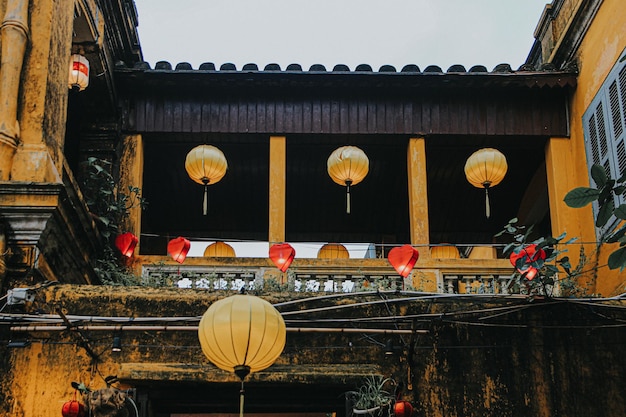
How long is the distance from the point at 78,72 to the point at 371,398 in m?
→ 5.18

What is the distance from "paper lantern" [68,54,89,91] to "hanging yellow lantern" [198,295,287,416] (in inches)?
179

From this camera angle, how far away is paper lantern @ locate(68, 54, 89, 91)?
10.4 meters

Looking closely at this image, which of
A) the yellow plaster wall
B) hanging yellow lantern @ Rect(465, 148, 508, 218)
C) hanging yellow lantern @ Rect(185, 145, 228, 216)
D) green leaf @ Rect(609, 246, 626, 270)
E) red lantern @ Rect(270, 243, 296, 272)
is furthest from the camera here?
hanging yellow lantern @ Rect(465, 148, 508, 218)

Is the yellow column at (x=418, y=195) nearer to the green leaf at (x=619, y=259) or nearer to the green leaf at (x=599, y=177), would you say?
the green leaf at (x=619, y=259)

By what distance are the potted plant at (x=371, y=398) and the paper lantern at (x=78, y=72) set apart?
4.91m

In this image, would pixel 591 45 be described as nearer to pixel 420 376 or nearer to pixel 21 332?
pixel 420 376

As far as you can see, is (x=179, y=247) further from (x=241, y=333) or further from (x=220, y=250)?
(x=241, y=333)

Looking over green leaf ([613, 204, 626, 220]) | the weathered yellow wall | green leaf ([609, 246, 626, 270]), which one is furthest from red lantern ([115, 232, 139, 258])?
green leaf ([613, 204, 626, 220])

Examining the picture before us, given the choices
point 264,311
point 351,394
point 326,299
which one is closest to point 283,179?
point 326,299

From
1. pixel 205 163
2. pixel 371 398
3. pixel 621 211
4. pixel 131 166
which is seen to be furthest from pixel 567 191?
pixel 621 211

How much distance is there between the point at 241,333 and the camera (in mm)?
6824

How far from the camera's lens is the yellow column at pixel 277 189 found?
11773mm

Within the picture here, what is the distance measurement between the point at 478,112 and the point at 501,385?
4.97m

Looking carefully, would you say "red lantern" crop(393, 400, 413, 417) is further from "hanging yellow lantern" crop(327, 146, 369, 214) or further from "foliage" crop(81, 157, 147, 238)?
"foliage" crop(81, 157, 147, 238)
